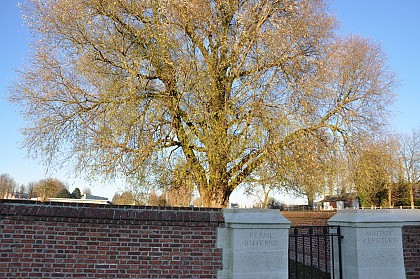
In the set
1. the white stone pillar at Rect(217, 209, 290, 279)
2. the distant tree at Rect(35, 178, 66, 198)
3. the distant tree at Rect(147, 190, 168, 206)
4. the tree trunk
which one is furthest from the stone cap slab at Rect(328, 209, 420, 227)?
the distant tree at Rect(35, 178, 66, 198)

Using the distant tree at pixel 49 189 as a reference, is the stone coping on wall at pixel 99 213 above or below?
below

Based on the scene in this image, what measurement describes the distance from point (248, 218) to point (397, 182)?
30.4 metres

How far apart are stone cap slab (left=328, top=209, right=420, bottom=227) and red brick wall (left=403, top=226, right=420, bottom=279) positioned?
17 centimetres

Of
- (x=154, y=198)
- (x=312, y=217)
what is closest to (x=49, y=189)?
(x=154, y=198)

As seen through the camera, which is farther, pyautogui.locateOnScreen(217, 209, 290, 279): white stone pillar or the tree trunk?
the tree trunk

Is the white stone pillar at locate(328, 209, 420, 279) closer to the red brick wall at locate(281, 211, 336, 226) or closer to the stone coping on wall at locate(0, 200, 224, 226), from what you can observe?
the stone coping on wall at locate(0, 200, 224, 226)

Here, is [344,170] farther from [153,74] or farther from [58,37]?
[58,37]

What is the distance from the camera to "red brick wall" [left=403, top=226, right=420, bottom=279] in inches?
251

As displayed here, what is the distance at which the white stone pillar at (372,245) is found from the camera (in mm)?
5965

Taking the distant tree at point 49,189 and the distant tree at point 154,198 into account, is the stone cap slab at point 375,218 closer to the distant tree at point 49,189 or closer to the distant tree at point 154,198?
the distant tree at point 154,198

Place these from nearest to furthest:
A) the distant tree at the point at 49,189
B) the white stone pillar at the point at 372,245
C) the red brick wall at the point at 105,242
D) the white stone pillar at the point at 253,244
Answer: the red brick wall at the point at 105,242
the white stone pillar at the point at 253,244
the white stone pillar at the point at 372,245
the distant tree at the point at 49,189

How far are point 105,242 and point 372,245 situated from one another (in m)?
4.52

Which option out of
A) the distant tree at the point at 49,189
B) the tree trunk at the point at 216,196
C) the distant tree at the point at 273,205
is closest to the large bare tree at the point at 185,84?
the tree trunk at the point at 216,196

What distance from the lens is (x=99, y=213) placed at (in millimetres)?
5211
